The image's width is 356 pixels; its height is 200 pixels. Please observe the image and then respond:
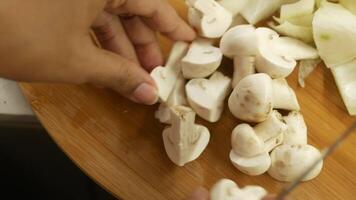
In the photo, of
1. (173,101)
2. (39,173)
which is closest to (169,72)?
(173,101)

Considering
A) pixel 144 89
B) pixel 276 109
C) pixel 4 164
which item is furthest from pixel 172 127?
pixel 4 164

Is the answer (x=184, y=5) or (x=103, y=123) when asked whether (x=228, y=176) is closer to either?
(x=103, y=123)

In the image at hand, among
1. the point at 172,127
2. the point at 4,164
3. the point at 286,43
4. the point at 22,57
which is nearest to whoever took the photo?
the point at 22,57

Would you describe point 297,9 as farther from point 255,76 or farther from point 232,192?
point 232,192

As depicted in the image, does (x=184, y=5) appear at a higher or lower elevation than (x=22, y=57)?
lower

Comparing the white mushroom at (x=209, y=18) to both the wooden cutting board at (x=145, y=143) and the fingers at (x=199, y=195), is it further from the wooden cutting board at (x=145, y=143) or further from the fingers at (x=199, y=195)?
the fingers at (x=199, y=195)

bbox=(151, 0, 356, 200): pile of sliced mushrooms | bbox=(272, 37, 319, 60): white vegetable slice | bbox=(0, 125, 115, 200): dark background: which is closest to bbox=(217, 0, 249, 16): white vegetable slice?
bbox=(151, 0, 356, 200): pile of sliced mushrooms
